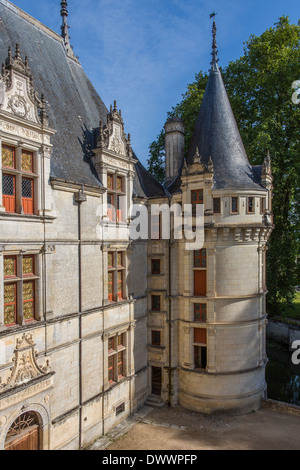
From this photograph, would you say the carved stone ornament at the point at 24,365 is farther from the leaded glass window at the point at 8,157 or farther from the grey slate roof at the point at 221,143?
the grey slate roof at the point at 221,143

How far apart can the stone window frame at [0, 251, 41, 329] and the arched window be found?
3015mm

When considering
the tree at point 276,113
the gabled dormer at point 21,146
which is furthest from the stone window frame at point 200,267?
the tree at point 276,113

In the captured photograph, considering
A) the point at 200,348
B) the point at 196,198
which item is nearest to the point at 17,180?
the point at 196,198

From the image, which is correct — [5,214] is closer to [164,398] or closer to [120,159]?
[120,159]

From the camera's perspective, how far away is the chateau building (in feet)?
36.4

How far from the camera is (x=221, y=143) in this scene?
18016 millimetres

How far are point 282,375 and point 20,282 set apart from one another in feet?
70.4

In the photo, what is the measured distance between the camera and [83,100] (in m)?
17.2

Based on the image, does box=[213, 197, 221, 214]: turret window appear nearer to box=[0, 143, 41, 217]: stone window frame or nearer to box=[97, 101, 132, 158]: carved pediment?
box=[97, 101, 132, 158]: carved pediment

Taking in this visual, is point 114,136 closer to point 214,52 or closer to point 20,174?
point 20,174

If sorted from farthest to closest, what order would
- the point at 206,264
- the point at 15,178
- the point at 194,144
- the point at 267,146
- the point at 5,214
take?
1. the point at 267,146
2. the point at 194,144
3. the point at 206,264
4. the point at 15,178
5. the point at 5,214

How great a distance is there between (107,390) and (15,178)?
377 inches

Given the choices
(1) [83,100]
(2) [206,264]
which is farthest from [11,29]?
(2) [206,264]

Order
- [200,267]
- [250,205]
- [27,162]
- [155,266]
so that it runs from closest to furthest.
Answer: [27,162] → [250,205] → [200,267] → [155,266]
